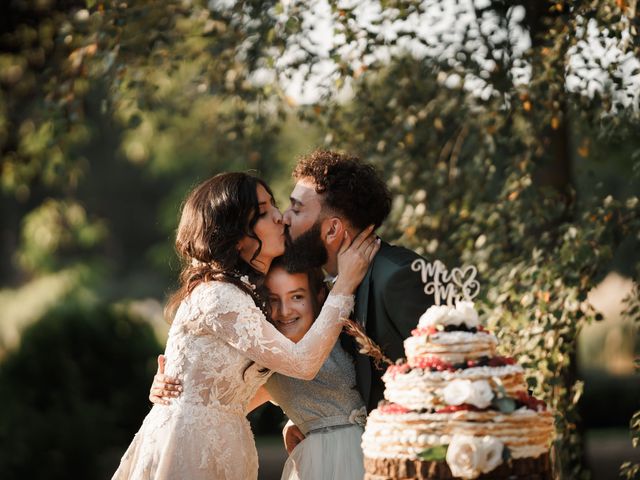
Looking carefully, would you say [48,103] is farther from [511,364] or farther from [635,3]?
[511,364]

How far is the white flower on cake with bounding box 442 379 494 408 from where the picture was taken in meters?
3.15

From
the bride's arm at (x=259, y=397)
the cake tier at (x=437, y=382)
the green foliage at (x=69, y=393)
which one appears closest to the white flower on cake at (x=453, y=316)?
the cake tier at (x=437, y=382)

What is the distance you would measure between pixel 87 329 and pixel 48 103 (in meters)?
3.59

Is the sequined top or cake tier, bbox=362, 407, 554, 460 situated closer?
cake tier, bbox=362, 407, 554, 460

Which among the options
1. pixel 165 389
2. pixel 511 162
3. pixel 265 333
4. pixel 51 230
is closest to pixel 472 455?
pixel 265 333

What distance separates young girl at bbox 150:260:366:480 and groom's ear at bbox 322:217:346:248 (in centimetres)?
27

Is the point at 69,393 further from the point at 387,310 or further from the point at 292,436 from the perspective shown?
the point at 387,310

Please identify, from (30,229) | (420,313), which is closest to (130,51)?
(420,313)

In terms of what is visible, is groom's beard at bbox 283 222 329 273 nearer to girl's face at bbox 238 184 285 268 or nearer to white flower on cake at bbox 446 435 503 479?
girl's face at bbox 238 184 285 268

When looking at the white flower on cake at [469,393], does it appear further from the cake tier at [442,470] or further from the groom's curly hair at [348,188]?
the groom's curly hair at [348,188]

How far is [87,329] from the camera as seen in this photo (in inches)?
380

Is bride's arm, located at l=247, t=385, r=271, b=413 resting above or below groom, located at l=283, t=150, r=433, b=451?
below

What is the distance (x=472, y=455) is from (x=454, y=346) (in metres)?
0.36

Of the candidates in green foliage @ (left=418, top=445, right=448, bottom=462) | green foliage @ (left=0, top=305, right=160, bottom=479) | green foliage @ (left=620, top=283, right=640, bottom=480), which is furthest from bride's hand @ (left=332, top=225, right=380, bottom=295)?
green foliage @ (left=0, top=305, right=160, bottom=479)
